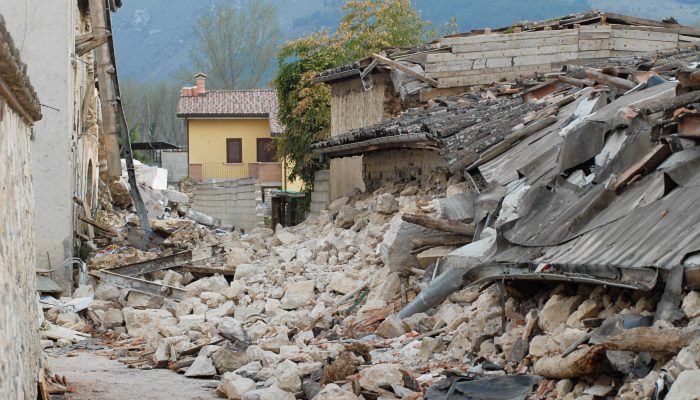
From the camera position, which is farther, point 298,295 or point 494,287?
point 298,295

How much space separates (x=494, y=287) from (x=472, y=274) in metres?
0.52

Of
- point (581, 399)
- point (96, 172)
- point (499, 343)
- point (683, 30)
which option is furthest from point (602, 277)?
point (96, 172)

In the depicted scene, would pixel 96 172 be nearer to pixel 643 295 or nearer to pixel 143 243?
pixel 143 243

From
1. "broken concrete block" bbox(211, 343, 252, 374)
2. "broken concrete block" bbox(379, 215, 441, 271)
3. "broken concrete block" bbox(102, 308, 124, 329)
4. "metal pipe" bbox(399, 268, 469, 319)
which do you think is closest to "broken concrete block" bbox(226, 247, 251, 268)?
"broken concrete block" bbox(102, 308, 124, 329)

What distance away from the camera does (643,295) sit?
7.23m

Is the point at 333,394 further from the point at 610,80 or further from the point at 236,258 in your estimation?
the point at 236,258

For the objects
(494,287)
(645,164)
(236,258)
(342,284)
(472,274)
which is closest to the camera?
(645,164)

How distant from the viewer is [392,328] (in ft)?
37.1

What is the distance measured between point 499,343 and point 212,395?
339 centimetres

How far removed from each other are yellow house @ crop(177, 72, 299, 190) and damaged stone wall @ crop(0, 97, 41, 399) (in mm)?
45376

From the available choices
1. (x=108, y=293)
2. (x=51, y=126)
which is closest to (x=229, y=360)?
(x=108, y=293)

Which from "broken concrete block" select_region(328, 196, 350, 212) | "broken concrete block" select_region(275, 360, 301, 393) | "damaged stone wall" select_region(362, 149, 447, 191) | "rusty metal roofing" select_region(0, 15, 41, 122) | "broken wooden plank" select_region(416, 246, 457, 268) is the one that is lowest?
"broken concrete block" select_region(275, 360, 301, 393)

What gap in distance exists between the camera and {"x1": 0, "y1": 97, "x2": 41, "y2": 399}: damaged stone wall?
686 cm

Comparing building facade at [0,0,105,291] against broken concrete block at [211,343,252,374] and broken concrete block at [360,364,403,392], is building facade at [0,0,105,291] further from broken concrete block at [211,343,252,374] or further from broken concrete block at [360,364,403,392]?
broken concrete block at [360,364,403,392]
